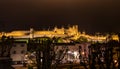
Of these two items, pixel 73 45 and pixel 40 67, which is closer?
pixel 40 67

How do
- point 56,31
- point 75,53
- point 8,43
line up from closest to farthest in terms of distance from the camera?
1. point 8,43
2. point 75,53
3. point 56,31

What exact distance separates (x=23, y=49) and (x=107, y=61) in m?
72.2

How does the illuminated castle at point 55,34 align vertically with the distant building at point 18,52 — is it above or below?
above

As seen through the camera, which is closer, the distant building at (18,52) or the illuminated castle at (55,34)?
the distant building at (18,52)

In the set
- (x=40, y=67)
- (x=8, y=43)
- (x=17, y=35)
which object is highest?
(x=17, y=35)

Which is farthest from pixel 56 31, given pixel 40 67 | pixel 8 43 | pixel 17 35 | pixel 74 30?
pixel 40 67

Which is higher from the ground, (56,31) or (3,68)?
(56,31)

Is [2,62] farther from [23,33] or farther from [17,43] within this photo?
[23,33]

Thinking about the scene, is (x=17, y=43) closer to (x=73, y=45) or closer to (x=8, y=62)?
(x=73, y=45)

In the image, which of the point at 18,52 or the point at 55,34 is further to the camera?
the point at 55,34

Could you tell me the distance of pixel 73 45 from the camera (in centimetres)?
11675

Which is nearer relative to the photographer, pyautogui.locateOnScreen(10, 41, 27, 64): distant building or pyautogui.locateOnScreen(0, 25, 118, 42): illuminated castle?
pyautogui.locateOnScreen(10, 41, 27, 64): distant building

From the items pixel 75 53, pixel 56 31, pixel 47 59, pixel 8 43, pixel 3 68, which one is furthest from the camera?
pixel 56 31

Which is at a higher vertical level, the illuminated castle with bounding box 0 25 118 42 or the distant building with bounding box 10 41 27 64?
the illuminated castle with bounding box 0 25 118 42
